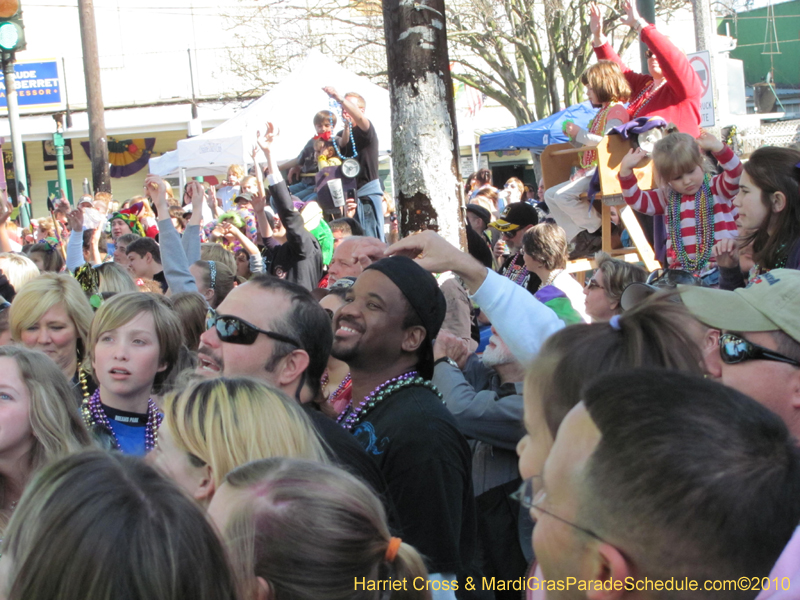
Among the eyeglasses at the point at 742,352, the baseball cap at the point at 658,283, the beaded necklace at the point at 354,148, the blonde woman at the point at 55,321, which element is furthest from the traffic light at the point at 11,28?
the eyeglasses at the point at 742,352

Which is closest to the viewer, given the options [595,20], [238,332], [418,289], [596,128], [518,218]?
[238,332]

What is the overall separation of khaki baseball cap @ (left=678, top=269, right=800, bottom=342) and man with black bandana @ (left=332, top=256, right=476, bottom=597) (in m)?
0.88

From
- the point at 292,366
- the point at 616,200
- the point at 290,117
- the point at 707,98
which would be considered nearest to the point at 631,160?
the point at 616,200

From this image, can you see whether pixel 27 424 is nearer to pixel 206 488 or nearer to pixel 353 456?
pixel 206 488

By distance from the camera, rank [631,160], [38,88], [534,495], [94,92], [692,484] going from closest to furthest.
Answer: [692,484], [534,495], [631,160], [94,92], [38,88]

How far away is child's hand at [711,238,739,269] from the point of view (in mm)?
4332

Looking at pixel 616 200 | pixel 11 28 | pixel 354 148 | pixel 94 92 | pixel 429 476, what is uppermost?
pixel 94 92

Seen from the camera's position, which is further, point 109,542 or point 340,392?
point 340,392

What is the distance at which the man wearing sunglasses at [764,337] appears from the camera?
2402 mm

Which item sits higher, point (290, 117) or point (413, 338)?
point (290, 117)

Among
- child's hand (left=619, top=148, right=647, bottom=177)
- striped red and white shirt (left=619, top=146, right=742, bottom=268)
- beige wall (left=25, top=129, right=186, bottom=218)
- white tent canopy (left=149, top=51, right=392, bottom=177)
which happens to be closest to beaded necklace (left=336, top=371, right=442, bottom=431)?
striped red and white shirt (left=619, top=146, right=742, bottom=268)

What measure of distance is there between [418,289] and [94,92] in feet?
51.0

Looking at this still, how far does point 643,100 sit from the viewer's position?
20.0ft

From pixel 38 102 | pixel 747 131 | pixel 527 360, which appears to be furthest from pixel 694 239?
pixel 38 102
